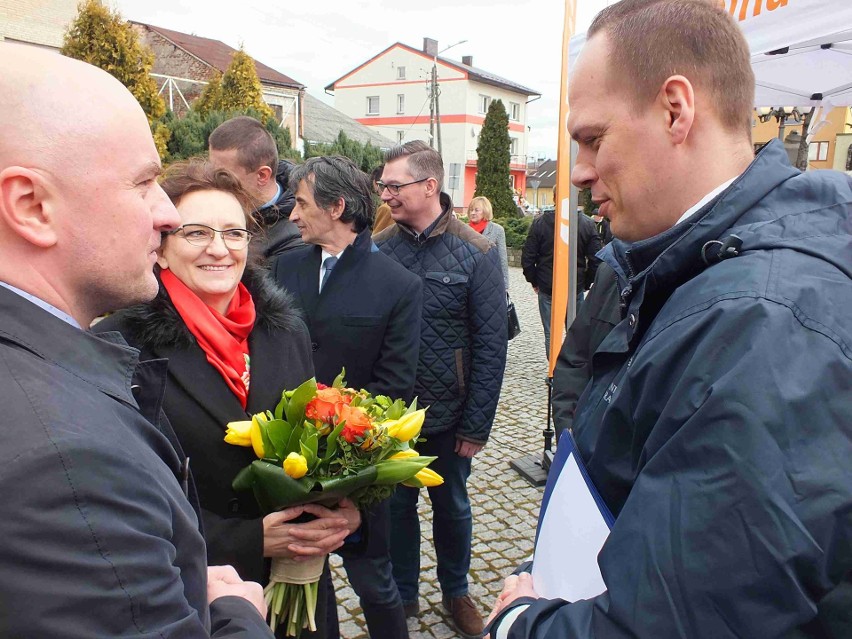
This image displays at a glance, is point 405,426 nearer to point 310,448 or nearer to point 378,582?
point 310,448

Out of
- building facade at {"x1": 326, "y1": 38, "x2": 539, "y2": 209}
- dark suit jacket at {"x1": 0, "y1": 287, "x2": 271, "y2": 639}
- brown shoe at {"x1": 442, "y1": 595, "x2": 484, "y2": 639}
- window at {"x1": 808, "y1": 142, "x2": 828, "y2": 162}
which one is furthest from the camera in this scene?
building facade at {"x1": 326, "y1": 38, "x2": 539, "y2": 209}

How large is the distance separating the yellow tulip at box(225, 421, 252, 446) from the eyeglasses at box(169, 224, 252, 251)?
2.23 ft

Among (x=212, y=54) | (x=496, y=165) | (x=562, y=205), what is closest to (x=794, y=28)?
(x=562, y=205)

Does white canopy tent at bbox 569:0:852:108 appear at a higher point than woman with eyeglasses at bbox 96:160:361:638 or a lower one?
higher

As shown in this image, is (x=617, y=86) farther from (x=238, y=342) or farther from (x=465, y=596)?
(x=465, y=596)

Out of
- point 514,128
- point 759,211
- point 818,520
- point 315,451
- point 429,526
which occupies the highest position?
point 514,128

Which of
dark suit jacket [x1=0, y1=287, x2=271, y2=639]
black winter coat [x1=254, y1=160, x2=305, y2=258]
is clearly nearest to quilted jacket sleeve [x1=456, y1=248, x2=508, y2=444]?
black winter coat [x1=254, y1=160, x2=305, y2=258]

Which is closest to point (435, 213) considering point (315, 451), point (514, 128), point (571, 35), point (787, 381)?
point (571, 35)

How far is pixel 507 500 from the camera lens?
4629mm

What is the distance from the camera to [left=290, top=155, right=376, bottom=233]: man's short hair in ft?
10.2

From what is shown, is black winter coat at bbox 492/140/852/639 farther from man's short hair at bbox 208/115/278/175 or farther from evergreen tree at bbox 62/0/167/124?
evergreen tree at bbox 62/0/167/124

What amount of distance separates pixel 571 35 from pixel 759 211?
3.10m

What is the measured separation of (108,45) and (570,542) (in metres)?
12.6

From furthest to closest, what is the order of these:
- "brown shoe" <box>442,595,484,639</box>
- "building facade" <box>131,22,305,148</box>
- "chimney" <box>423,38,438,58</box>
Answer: "chimney" <box>423,38,438,58</box>, "building facade" <box>131,22,305,148</box>, "brown shoe" <box>442,595,484,639</box>
